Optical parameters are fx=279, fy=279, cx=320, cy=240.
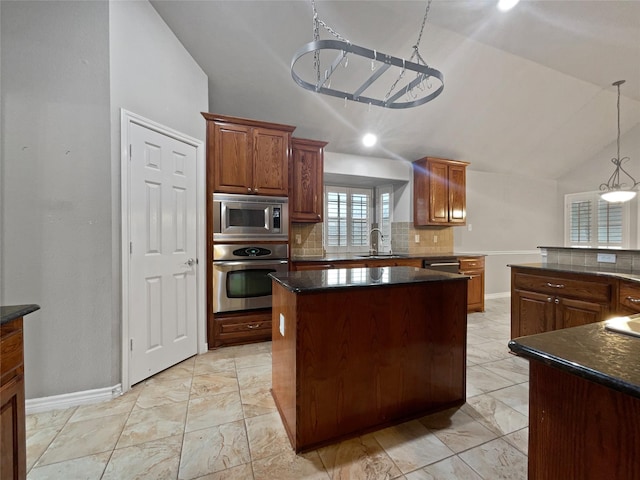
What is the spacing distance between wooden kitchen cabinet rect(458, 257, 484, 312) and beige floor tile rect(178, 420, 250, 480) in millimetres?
3616

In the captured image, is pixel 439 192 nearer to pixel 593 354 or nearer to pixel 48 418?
pixel 593 354

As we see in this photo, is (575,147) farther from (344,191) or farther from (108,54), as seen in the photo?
(108,54)

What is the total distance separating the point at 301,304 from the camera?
1.46m

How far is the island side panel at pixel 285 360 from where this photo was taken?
1509 mm

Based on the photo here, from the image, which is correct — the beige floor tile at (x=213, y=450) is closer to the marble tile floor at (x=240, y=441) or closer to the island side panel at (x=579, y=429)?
the marble tile floor at (x=240, y=441)

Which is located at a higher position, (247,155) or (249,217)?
(247,155)

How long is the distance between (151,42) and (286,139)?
1.40m

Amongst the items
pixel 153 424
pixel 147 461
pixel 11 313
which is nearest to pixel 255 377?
pixel 153 424

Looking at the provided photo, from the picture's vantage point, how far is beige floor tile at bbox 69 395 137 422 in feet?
5.81

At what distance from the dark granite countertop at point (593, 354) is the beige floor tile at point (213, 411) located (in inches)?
67.8

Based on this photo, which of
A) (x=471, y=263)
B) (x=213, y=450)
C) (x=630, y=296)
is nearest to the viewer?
(x=213, y=450)

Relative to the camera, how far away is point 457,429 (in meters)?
1.67

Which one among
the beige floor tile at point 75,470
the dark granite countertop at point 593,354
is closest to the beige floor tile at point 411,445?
the dark granite countertop at point 593,354

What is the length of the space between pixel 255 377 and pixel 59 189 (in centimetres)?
193
